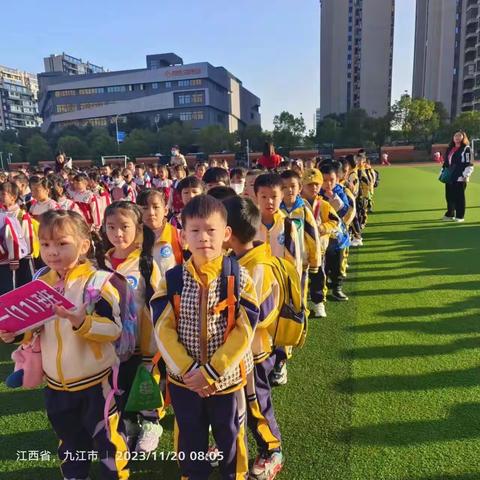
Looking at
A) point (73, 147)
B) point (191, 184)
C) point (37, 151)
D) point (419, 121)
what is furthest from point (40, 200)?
point (37, 151)

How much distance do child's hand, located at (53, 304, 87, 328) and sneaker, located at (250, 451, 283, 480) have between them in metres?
1.27

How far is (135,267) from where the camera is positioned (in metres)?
2.49

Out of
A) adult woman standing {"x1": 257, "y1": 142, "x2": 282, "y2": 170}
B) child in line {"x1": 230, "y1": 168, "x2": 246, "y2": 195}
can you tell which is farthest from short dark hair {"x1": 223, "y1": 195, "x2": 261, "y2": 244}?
adult woman standing {"x1": 257, "y1": 142, "x2": 282, "y2": 170}

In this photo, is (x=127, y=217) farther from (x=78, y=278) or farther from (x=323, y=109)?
(x=323, y=109)

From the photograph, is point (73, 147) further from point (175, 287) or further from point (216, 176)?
point (175, 287)

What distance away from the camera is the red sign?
166cm

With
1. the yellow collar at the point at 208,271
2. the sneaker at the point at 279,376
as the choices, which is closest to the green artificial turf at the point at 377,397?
the sneaker at the point at 279,376

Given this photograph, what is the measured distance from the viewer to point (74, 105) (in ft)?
256

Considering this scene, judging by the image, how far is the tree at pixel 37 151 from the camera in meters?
51.2

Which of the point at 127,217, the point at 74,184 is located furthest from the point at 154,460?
the point at 74,184

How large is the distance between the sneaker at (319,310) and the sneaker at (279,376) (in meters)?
1.30

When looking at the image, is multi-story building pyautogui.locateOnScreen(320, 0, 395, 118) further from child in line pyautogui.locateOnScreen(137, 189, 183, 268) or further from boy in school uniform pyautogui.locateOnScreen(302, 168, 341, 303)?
child in line pyautogui.locateOnScreen(137, 189, 183, 268)

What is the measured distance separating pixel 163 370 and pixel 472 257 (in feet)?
17.9

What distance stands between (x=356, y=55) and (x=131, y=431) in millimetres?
82529
